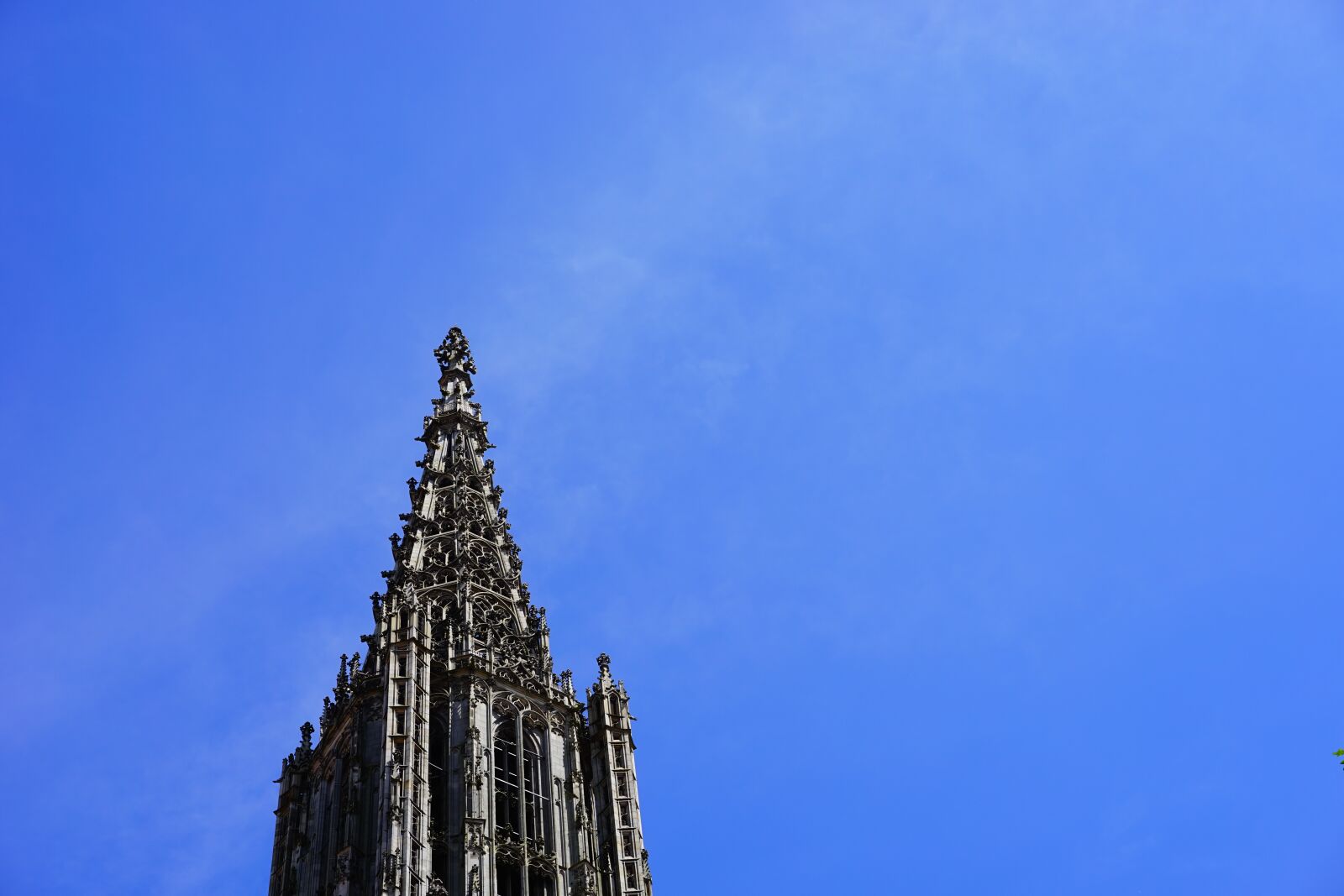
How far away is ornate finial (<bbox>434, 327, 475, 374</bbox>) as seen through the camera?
3342 inches

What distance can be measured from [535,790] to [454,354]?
111 feet

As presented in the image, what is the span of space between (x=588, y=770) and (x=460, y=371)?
2999 cm

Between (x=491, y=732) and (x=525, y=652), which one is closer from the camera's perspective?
(x=491, y=732)

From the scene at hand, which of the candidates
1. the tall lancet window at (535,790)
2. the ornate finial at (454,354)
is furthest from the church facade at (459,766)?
the ornate finial at (454,354)

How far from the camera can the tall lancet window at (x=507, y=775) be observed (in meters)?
55.2

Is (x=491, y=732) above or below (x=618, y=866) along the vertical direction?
above

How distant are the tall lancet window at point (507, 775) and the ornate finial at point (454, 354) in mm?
29542

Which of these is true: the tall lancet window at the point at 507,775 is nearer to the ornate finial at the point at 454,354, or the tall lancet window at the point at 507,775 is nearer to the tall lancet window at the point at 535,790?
the tall lancet window at the point at 535,790

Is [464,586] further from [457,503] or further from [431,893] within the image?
[431,893]

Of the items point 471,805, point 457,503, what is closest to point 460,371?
point 457,503

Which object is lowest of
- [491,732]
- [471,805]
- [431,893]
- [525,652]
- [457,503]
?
[431,893]

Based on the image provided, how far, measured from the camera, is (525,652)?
63.3 m

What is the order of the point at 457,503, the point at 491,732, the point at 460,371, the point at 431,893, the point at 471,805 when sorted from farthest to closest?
the point at 460,371 < the point at 457,503 < the point at 491,732 < the point at 471,805 < the point at 431,893

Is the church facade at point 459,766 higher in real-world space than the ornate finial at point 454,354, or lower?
lower
